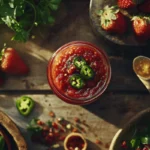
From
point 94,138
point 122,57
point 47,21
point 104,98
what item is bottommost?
point 94,138

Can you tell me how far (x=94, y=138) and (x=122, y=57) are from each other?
1.19 ft

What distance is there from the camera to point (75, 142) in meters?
2.55

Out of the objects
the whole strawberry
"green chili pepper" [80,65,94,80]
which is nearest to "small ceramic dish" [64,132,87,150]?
"green chili pepper" [80,65,94,80]

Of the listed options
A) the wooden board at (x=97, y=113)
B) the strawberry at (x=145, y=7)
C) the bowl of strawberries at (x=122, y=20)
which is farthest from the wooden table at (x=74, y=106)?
the strawberry at (x=145, y=7)

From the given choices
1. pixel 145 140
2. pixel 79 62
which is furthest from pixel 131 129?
pixel 79 62

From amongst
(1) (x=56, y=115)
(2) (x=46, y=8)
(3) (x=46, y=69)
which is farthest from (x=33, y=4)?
(1) (x=56, y=115)

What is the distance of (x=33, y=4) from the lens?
2.49 m

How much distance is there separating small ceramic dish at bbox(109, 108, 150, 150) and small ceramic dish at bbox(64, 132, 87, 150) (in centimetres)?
14

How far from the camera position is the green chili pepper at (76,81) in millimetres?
2432

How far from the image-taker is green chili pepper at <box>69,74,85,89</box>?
7.98 ft

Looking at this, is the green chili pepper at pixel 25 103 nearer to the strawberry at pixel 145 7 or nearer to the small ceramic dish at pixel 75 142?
the small ceramic dish at pixel 75 142

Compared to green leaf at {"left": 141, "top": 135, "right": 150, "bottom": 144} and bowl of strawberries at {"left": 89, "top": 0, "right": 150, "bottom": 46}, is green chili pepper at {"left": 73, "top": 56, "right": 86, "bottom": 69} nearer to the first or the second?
bowl of strawberries at {"left": 89, "top": 0, "right": 150, "bottom": 46}

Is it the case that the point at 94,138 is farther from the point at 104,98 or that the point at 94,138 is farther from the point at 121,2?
the point at 121,2

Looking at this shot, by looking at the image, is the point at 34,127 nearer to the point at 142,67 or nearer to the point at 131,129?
the point at 131,129
